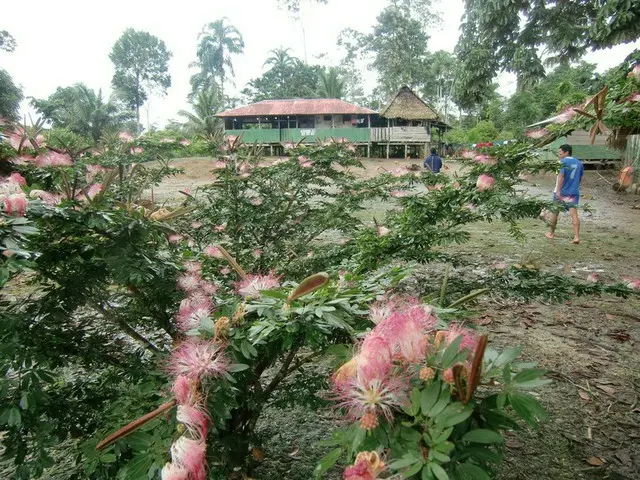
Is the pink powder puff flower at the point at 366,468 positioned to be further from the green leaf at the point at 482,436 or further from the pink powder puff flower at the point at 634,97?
the pink powder puff flower at the point at 634,97

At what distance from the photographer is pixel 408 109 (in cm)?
2505

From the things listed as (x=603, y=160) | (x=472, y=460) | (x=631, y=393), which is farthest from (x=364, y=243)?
(x=603, y=160)

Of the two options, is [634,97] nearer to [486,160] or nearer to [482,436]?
[486,160]

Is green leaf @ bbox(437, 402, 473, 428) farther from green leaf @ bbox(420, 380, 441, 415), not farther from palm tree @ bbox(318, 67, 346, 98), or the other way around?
palm tree @ bbox(318, 67, 346, 98)

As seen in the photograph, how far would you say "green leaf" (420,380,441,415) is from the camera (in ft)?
2.29

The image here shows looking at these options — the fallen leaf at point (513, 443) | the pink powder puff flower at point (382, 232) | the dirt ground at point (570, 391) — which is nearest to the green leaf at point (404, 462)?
the dirt ground at point (570, 391)

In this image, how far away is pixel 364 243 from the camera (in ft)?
7.06

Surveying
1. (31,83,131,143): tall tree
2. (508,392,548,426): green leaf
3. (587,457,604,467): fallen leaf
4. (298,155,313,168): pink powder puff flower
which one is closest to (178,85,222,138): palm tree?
(31,83,131,143): tall tree

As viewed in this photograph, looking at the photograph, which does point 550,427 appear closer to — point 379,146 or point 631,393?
point 631,393

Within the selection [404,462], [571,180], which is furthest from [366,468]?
[571,180]

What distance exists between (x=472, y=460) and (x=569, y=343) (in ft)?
11.1

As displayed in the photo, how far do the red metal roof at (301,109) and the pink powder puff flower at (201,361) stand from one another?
83.9 feet

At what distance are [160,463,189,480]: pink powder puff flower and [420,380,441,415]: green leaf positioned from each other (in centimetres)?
50

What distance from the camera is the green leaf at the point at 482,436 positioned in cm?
65
